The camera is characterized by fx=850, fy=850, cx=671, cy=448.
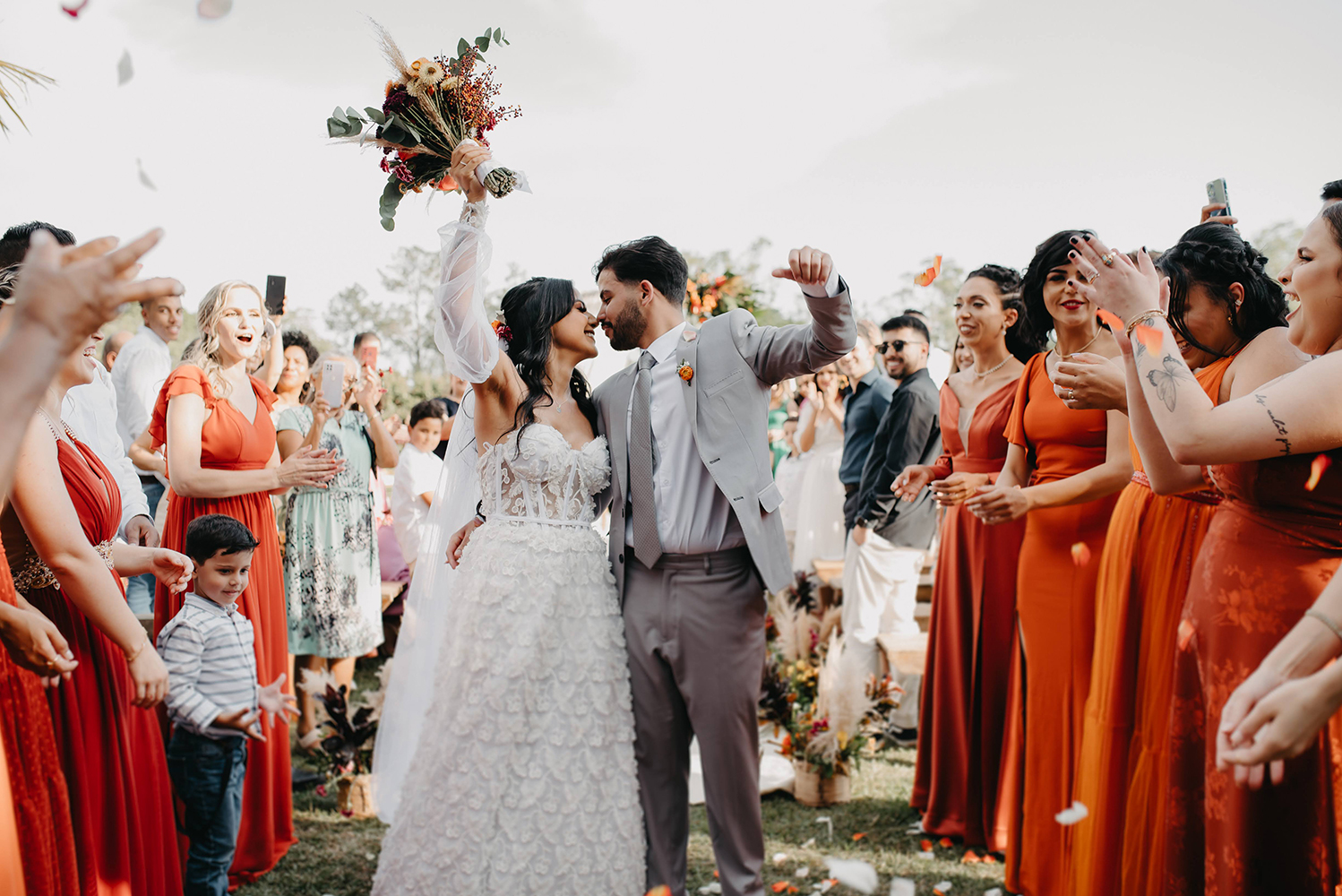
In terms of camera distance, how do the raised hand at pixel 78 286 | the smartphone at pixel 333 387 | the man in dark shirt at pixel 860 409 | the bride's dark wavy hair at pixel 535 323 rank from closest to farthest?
Result: the raised hand at pixel 78 286 → the bride's dark wavy hair at pixel 535 323 → the smartphone at pixel 333 387 → the man in dark shirt at pixel 860 409

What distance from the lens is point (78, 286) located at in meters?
1.25

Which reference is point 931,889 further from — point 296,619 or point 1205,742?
point 296,619

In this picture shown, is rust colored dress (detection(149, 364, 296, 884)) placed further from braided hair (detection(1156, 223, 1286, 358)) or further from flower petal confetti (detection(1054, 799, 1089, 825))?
braided hair (detection(1156, 223, 1286, 358))

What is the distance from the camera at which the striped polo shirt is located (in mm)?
2734

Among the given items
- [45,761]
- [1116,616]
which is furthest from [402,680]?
[1116,616]

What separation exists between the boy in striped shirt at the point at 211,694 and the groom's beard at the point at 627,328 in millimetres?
1507

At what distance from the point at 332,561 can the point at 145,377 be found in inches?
62.3

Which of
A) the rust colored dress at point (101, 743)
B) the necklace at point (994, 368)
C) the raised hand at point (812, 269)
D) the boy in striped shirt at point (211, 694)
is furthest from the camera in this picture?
the necklace at point (994, 368)

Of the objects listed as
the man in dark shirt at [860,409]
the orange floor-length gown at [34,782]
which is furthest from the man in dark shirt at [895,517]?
the orange floor-length gown at [34,782]

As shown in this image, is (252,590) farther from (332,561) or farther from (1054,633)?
(1054,633)

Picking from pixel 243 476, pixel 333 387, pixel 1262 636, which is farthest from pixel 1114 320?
pixel 333 387

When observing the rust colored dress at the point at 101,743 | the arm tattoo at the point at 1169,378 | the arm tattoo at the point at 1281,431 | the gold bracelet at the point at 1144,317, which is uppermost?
the gold bracelet at the point at 1144,317

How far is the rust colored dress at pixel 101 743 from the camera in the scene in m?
2.28

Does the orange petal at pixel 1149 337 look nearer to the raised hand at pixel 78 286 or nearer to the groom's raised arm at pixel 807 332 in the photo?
the groom's raised arm at pixel 807 332
